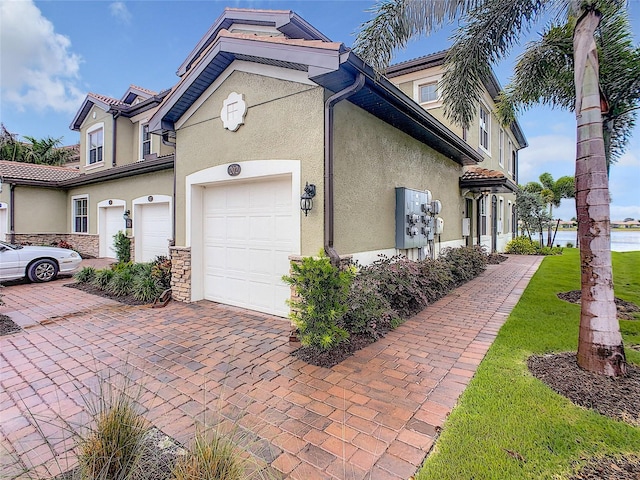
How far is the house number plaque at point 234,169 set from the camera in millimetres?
6859

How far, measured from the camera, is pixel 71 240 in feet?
57.4

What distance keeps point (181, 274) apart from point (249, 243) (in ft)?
7.32

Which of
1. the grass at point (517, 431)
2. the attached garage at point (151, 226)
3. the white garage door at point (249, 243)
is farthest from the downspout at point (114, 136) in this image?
the grass at point (517, 431)

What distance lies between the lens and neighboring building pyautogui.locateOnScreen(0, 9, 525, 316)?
573 centimetres

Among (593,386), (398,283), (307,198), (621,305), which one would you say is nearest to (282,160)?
(307,198)

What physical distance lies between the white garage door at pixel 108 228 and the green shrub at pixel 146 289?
7761 mm

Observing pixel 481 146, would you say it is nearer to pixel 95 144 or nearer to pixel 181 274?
pixel 181 274

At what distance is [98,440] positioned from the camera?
2.33m

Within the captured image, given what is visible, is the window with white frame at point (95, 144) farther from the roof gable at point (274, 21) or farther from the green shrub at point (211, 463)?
the green shrub at point (211, 463)

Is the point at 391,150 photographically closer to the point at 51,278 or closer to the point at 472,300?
the point at 472,300

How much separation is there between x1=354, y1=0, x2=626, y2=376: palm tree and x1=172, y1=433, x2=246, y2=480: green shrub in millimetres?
4272

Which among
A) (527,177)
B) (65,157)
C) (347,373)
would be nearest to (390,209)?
(347,373)

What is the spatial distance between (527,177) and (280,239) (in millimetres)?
34536

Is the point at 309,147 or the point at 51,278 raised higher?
the point at 309,147
